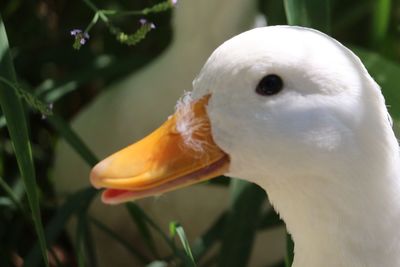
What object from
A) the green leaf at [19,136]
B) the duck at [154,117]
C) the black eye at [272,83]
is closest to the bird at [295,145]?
the black eye at [272,83]

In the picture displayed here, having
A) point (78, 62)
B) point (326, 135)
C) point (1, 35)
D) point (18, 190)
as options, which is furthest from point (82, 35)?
point (78, 62)

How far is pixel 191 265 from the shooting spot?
1.07 m

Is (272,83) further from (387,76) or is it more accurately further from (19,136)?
(387,76)

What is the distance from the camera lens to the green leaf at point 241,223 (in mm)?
1288

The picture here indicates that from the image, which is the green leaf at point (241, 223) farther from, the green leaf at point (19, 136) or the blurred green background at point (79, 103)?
the green leaf at point (19, 136)

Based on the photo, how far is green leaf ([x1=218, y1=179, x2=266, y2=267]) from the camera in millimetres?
1288

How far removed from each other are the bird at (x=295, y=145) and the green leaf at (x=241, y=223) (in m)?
0.36

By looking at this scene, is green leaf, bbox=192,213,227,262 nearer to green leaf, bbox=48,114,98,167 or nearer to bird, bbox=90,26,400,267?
green leaf, bbox=48,114,98,167

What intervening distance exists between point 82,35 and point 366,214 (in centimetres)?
32

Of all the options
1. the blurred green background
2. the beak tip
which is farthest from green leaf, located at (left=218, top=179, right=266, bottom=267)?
the beak tip

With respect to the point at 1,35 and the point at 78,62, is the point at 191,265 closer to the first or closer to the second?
the point at 1,35

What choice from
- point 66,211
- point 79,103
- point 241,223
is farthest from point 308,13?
point 79,103

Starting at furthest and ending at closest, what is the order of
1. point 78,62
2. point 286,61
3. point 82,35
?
point 78,62 < point 82,35 < point 286,61

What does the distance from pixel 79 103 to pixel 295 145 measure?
995 millimetres
